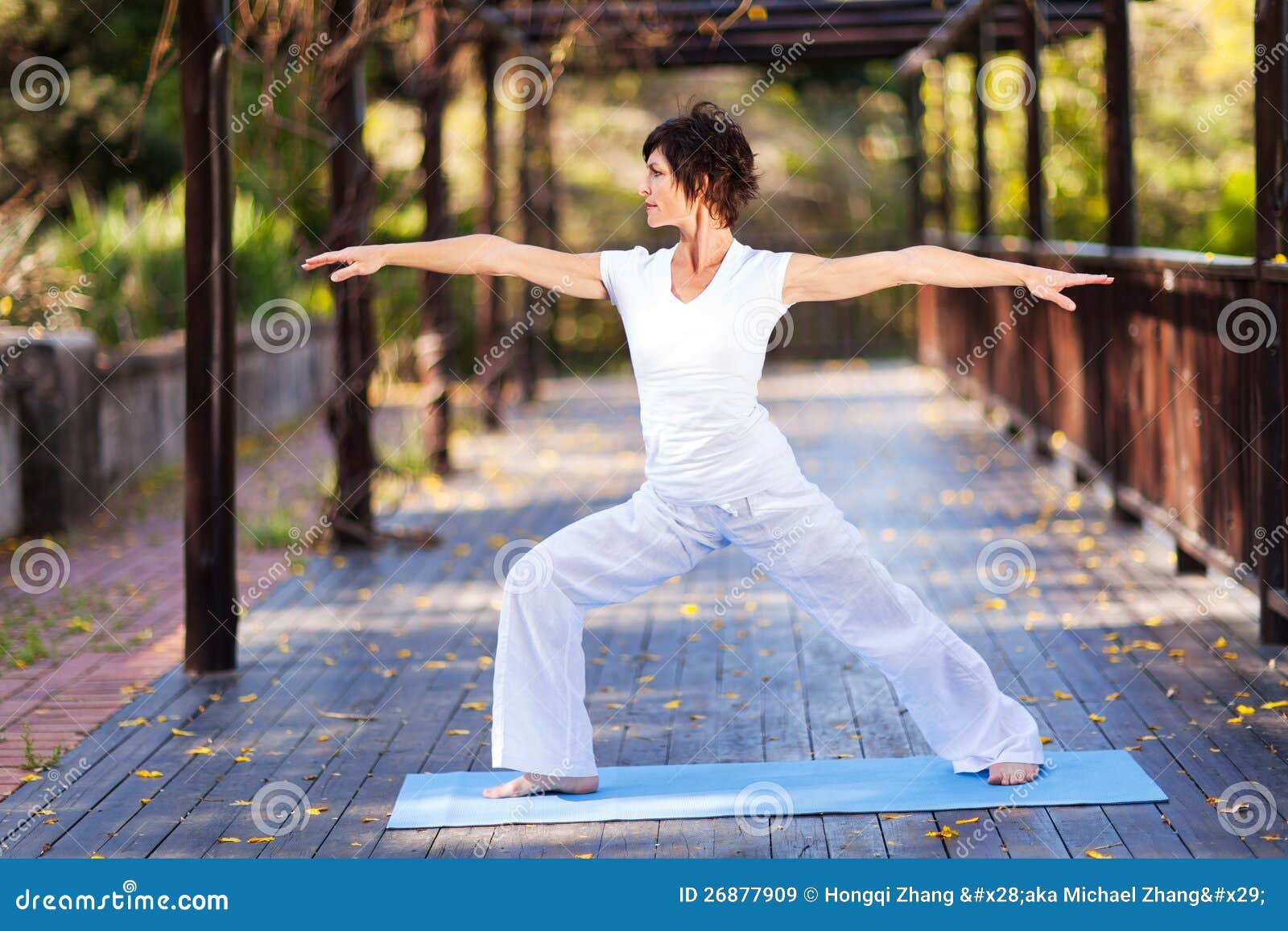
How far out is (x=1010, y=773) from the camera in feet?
15.2

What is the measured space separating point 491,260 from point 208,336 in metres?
2.11

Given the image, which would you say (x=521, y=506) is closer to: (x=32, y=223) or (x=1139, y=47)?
(x=32, y=223)

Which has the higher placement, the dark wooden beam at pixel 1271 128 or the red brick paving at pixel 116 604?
the dark wooden beam at pixel 1271 128

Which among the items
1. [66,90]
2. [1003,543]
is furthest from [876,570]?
[66,90]

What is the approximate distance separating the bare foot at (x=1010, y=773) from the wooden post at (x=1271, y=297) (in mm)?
1802

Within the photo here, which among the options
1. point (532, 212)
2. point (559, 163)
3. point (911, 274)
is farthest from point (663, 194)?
point (559, 163)

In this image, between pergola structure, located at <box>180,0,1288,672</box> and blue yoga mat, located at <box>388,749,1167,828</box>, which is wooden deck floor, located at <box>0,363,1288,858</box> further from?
pergola structure, located at <box>180,0,1288,672</box>

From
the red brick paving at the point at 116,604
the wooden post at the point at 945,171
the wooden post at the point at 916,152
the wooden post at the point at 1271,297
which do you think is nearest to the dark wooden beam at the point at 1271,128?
the wooden post at the point at 1271,297

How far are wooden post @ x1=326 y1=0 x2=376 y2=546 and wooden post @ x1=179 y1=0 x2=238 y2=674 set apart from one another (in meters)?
2.53

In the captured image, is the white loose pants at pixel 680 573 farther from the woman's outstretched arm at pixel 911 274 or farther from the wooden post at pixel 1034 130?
the wooden post at pixel 1034 130

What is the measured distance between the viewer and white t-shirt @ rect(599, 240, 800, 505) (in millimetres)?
4387

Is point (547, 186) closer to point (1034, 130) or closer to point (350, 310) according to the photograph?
point (1034, 130)

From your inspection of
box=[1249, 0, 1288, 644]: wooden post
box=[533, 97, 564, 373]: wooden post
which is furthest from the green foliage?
box=[1249, 0, 1288, 644]: wooden post

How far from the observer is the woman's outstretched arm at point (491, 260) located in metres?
4.52
